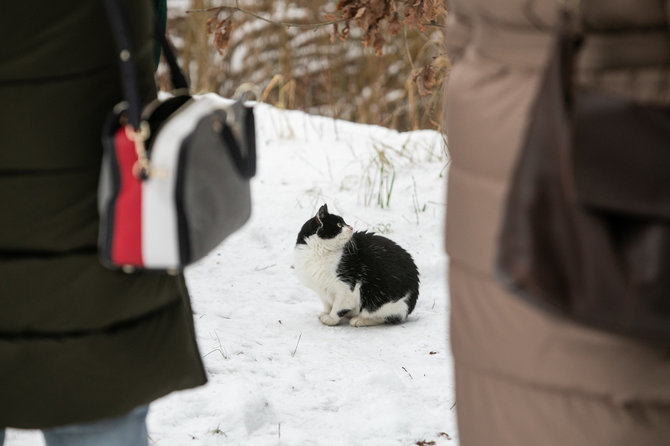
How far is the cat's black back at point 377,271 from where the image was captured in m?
3.38

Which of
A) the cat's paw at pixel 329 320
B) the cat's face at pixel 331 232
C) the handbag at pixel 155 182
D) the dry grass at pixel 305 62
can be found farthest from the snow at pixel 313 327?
the dry grass at pixel 305 62

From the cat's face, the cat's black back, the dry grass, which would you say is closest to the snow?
the cat's black back

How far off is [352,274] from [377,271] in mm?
104

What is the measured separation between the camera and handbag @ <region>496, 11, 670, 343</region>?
0.94 meters

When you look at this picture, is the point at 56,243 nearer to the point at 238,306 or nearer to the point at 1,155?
the point at 1,155

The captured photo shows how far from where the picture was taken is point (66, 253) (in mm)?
1339

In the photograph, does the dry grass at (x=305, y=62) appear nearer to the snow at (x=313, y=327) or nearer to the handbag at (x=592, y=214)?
the snow at (x=313, y=327)

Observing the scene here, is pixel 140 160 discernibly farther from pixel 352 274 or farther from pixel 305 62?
pixel 305 62

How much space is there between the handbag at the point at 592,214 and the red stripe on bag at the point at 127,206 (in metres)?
0.53

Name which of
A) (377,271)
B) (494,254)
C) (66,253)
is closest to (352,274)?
(377,271)

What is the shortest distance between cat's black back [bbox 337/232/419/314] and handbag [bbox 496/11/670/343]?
7.79 ft

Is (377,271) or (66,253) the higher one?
(66,253)

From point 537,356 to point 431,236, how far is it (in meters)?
2.97

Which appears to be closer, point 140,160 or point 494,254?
point 494,254
